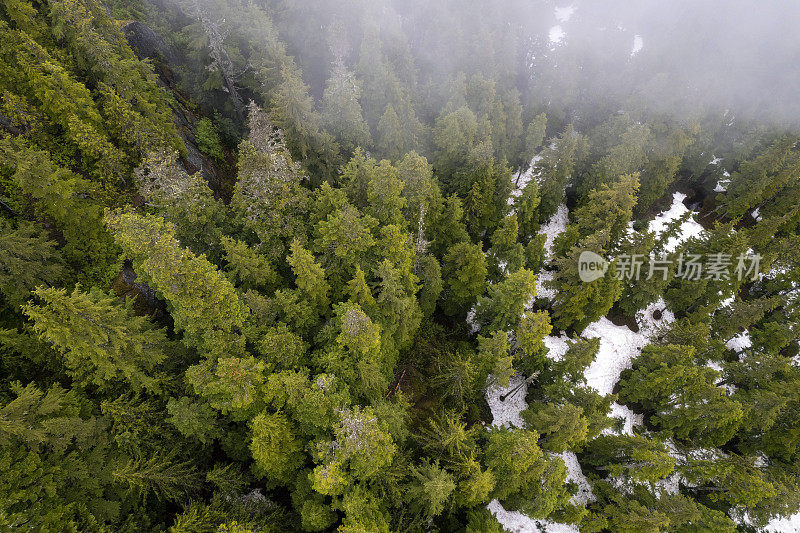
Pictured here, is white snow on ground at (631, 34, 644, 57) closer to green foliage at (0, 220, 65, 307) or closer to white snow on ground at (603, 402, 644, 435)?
white snow on ground at (603, 402, 644, 435)

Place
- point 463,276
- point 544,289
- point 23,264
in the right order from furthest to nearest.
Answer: point 544,289 < point 463,276 < point 23,264

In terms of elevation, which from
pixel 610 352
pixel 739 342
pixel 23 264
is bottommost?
pixel 739 342

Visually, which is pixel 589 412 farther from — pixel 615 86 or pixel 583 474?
pixel 615 86

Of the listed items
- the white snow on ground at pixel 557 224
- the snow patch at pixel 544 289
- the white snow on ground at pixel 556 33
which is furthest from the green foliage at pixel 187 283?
the white snow on ground at pixel 556 33

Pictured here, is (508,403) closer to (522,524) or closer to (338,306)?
(522,524)

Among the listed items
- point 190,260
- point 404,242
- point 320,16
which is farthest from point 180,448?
point 320,16

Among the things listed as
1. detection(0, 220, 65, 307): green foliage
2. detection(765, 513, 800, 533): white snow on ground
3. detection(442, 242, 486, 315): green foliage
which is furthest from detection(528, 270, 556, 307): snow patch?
detection(0, 220, 65, 307): green foliage

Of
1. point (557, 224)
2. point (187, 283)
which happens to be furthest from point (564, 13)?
point (187, 283)
